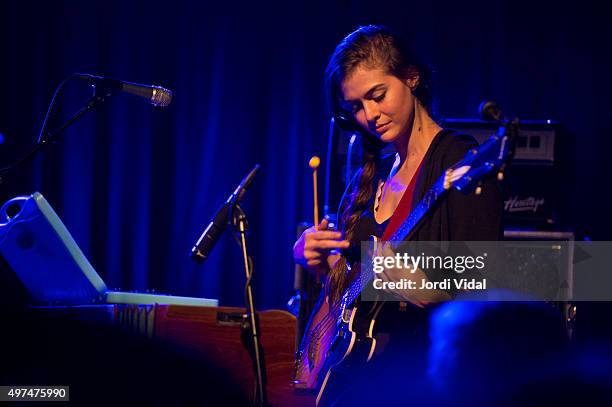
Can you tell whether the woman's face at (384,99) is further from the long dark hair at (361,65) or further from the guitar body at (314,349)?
the guitar body at (314,349)

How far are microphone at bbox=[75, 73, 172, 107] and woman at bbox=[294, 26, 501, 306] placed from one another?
0.77 metres

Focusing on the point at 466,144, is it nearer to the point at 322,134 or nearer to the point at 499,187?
the point at 499,187

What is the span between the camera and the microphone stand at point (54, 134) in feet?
7.08

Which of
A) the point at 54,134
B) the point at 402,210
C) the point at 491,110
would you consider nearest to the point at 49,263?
the point at 54,134

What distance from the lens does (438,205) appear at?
1569mm

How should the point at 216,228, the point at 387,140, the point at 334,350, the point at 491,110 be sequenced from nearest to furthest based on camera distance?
the point at 491,110
the point at 334,350
the point at 387,140
the point at 216,228

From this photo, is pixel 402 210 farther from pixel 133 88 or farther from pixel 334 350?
pixel 133 88

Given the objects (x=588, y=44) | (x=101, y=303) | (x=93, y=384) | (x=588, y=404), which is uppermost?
(x=588, y=44)

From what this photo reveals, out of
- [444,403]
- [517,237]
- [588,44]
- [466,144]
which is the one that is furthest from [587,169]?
[444,403]

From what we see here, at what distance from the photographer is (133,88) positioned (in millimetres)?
2365

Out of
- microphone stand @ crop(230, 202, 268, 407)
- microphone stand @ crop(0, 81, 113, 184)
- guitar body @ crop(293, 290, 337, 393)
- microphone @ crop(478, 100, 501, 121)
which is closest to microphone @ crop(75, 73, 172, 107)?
microphone stand @ crop(0, 81, 113, 184)

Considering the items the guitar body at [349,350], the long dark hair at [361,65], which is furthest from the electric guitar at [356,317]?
the long dark hair at [361,65]

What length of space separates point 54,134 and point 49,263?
499mm

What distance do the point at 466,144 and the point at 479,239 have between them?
282mm
